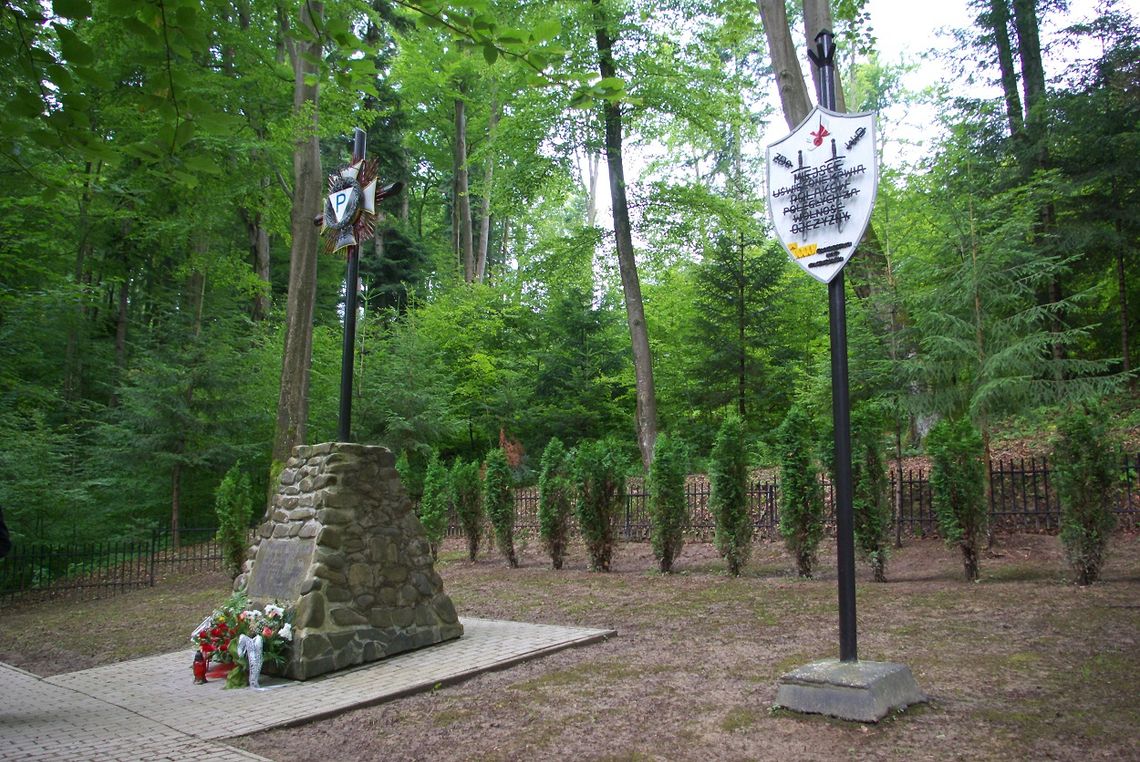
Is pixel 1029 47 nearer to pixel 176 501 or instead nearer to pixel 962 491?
pixel 962 491

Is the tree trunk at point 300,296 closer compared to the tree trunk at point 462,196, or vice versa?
the tree trunk at point 300,296

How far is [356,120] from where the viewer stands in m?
13.3

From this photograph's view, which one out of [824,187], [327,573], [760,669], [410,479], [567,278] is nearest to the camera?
[824,187]

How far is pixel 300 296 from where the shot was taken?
12664 mm

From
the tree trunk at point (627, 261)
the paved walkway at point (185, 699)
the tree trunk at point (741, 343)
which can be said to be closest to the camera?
the paved walkway at point (185, 699)

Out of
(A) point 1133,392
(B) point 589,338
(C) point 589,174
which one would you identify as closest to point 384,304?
(B) point 589,338

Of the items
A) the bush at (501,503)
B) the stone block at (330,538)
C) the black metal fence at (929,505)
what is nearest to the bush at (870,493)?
the black metal fence at (929,505)

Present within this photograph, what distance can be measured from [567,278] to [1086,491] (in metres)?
12.8

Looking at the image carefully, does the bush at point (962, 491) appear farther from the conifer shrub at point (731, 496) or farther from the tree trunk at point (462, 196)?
the tree trunk at point (462, 196)

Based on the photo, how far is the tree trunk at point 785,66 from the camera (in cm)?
1038

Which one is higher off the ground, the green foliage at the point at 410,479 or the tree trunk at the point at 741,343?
the tree trunk at the point at 741,343

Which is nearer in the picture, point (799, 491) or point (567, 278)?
point (799, 491)

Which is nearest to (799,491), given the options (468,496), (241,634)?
(468,496)

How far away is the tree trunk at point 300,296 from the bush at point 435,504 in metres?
2.22
